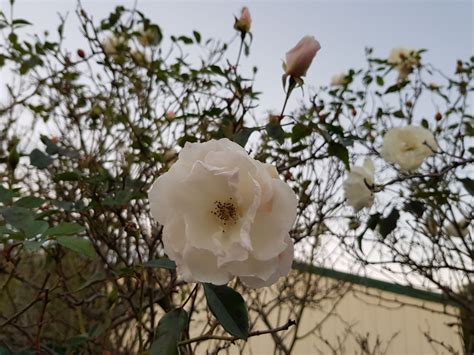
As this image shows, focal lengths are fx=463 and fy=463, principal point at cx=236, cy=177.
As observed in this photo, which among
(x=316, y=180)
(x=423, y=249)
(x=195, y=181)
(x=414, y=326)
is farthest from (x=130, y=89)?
(x=414, y=326)

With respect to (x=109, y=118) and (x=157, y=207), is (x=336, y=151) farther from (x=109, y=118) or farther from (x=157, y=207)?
(x=109, y=118)

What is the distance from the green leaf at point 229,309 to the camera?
0.64 meters

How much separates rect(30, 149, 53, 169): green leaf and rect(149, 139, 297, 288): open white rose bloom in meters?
0.72

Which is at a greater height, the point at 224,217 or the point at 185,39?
the point at 185,39

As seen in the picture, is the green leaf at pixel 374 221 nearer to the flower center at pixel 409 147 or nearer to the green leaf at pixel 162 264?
the flower center at pixel 409 147

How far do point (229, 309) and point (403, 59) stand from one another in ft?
6.27

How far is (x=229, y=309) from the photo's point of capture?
2.17 feet

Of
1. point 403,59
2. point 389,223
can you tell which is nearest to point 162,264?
point 389,223

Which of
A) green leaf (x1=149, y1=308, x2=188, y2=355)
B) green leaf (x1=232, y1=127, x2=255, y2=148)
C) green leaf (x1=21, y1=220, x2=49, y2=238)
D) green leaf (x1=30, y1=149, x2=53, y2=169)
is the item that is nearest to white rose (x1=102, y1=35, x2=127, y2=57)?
green leaf (x1=30, y1=149, x2=53, y2=169)

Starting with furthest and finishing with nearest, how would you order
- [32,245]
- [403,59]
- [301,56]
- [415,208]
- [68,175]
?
[403,59] → [415,208] → [68,175] → [301,56] → [32,245]

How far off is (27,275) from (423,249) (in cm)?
248

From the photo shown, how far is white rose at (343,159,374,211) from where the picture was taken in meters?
1.28

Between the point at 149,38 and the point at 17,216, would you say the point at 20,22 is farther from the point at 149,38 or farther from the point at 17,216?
Result: the point at 17,216

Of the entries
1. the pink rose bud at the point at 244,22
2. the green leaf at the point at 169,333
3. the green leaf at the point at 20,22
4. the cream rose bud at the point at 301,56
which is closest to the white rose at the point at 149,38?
the green leaf at the point at 20,22
